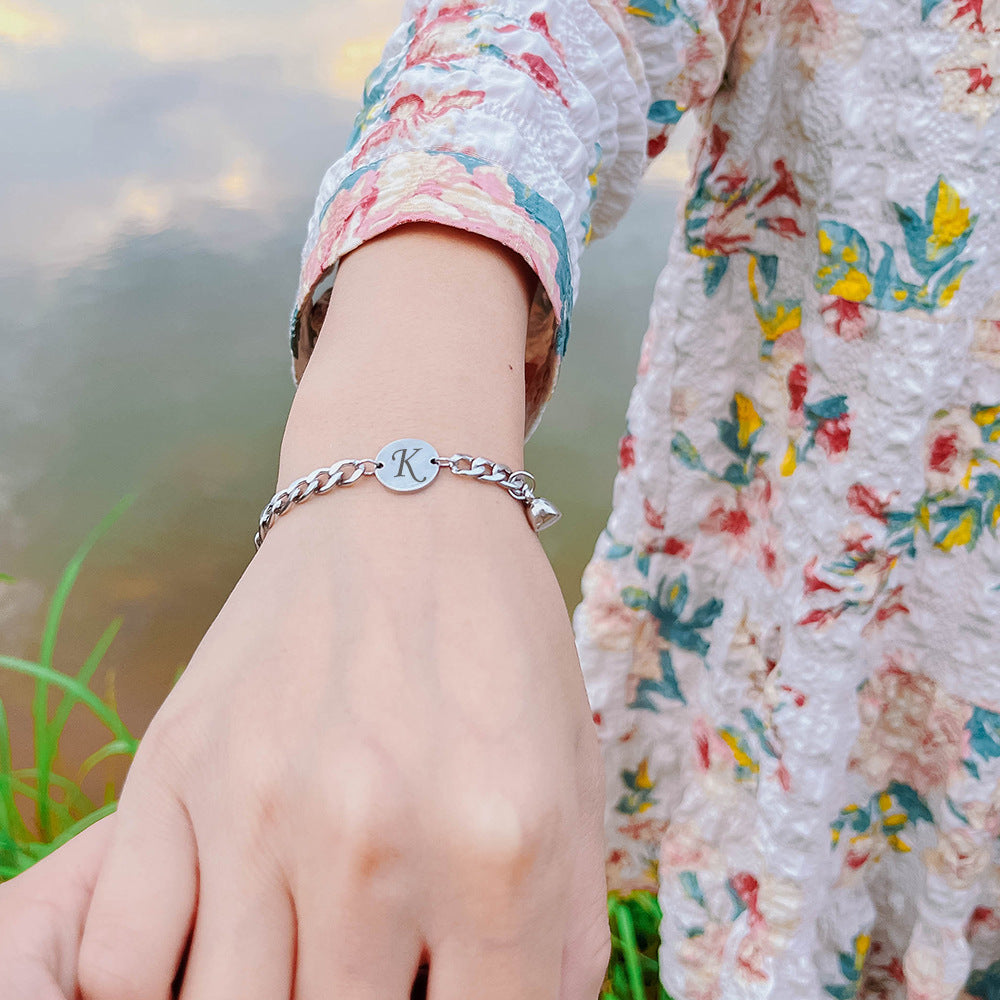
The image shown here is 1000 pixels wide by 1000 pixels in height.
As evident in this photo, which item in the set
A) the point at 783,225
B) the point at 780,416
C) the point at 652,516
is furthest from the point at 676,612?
the point at 783,225

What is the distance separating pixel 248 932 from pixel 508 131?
33 centimetres

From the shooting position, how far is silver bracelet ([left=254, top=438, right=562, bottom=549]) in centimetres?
28

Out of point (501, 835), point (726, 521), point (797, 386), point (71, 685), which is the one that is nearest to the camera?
point (501, 835)

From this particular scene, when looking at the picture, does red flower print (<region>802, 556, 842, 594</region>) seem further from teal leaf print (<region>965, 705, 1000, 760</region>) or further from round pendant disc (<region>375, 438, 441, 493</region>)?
round pendant disc (<region>375, 438, 441, 493</region>)

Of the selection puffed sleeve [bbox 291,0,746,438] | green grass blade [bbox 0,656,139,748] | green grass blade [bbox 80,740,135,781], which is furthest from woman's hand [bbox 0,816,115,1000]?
green grass blade [bbox 80,740,135,781]

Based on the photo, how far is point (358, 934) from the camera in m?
0.25

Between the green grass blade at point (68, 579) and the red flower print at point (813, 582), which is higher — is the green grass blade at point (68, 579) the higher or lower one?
the lower one

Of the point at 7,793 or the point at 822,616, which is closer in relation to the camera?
the point at 822,616

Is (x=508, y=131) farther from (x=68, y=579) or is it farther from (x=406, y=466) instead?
(x=68, y=579)

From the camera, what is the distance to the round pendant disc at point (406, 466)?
28 cm

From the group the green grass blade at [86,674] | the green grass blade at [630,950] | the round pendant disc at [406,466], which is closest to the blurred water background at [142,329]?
the green grass blade at [86,674]

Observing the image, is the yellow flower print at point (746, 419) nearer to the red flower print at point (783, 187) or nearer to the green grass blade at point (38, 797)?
the red flower print at point (783, 187)

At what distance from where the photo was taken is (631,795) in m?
0.88

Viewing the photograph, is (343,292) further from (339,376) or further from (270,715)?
(270,715)
